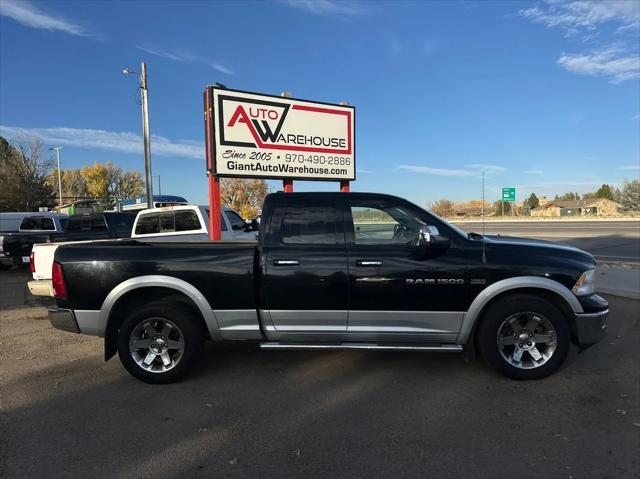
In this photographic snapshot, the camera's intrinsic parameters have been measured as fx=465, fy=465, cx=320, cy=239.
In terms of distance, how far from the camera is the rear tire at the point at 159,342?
15.0 feet

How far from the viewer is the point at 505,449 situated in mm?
3281

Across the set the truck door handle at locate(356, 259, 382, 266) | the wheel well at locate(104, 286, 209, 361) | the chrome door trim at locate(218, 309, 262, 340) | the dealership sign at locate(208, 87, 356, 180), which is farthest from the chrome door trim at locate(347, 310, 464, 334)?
the dealership sign at locate(208, 87, 356, 180)

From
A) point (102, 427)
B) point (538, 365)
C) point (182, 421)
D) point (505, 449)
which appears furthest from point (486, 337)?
point (102, 427)

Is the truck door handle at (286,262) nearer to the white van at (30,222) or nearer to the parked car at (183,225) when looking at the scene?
the parked car at (183,225)

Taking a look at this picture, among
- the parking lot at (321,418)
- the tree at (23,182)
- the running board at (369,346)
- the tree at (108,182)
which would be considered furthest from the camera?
the tree at (108,182)

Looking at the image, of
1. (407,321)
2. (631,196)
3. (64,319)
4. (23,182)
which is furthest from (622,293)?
(631,196)

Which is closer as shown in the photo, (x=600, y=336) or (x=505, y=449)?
(x=505, y=449)

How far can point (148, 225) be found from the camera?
33.7 feet

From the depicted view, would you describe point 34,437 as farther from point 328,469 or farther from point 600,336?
point 600,336

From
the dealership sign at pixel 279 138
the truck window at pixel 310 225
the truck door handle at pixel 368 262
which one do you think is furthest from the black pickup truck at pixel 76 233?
the truck door handle at pixel 368 262

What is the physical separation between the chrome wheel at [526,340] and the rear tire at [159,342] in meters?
2.99

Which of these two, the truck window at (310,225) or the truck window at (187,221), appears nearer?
the truck window at (310,225)

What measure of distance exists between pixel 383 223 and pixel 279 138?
16.2ft

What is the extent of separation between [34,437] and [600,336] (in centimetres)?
496
